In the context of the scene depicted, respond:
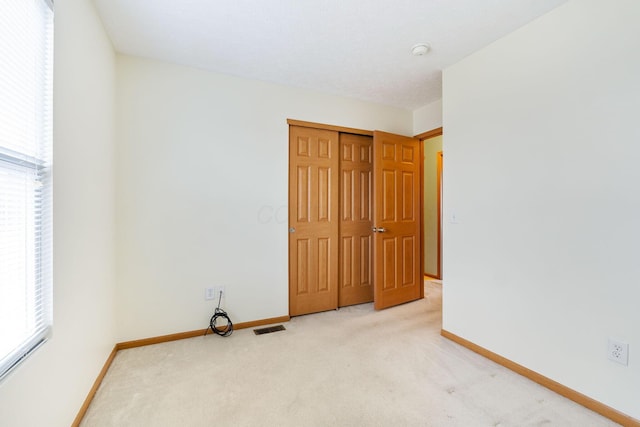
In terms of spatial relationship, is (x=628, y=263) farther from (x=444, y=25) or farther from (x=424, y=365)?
(x=444, y=25)

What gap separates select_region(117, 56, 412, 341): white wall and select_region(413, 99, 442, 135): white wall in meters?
1.42

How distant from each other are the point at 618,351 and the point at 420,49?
2.38 meters

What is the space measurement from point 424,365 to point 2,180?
8.45 feet

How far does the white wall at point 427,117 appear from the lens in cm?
342

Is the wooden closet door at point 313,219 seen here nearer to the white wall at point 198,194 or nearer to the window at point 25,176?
the white wall at point 198,194

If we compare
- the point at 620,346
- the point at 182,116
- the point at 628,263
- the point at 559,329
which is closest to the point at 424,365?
the point at 559,329

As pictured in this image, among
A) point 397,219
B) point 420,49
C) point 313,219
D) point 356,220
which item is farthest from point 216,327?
point 420,49

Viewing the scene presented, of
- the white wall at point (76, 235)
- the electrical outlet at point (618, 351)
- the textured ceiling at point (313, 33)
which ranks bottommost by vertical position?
the electrical outlet at point (618, 351)

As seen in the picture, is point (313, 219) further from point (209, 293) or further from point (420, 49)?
point (420, 49)

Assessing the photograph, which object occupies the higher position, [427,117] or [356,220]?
[427,117]

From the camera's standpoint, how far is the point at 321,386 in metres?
1.92

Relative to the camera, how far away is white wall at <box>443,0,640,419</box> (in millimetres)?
1627

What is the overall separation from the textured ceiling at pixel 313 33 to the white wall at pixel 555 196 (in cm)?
32

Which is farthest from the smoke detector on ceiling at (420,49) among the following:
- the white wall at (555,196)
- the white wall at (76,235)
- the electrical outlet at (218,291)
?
the electrical outlet at (218,291)
